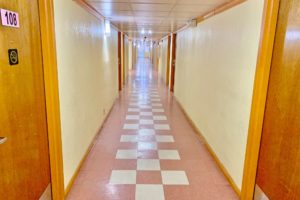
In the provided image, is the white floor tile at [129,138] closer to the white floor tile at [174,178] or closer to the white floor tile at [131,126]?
the white floor tile at [131,126]

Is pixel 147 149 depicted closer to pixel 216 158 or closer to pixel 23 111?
pixel 216 158

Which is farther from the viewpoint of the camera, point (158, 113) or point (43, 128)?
point (158, 113)

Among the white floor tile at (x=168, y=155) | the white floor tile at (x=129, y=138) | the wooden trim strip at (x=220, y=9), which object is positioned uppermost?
the wooden trim strip at (x=220, y=9)

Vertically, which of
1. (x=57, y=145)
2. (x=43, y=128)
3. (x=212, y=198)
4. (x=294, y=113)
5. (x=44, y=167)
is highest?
(x=294, y=113)

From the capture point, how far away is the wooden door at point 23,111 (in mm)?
1449

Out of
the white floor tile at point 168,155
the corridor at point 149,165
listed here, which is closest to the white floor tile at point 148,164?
the corridor at point 149,165

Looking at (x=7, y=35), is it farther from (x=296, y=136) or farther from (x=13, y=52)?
(x=296, y=136)

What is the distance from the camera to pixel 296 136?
165cm

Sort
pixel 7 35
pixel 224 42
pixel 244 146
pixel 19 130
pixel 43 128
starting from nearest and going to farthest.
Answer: pixel 7 35
pixel 19 130
pixel 43 128
pixel 244 146
pixel 224 42

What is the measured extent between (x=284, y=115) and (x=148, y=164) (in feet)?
6.07

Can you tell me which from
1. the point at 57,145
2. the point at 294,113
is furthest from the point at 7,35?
the point at 294,113

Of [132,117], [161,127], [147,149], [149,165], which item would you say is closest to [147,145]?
[147,149]

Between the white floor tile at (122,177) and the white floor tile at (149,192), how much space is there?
15cm

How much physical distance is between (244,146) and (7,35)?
226 centimetres
